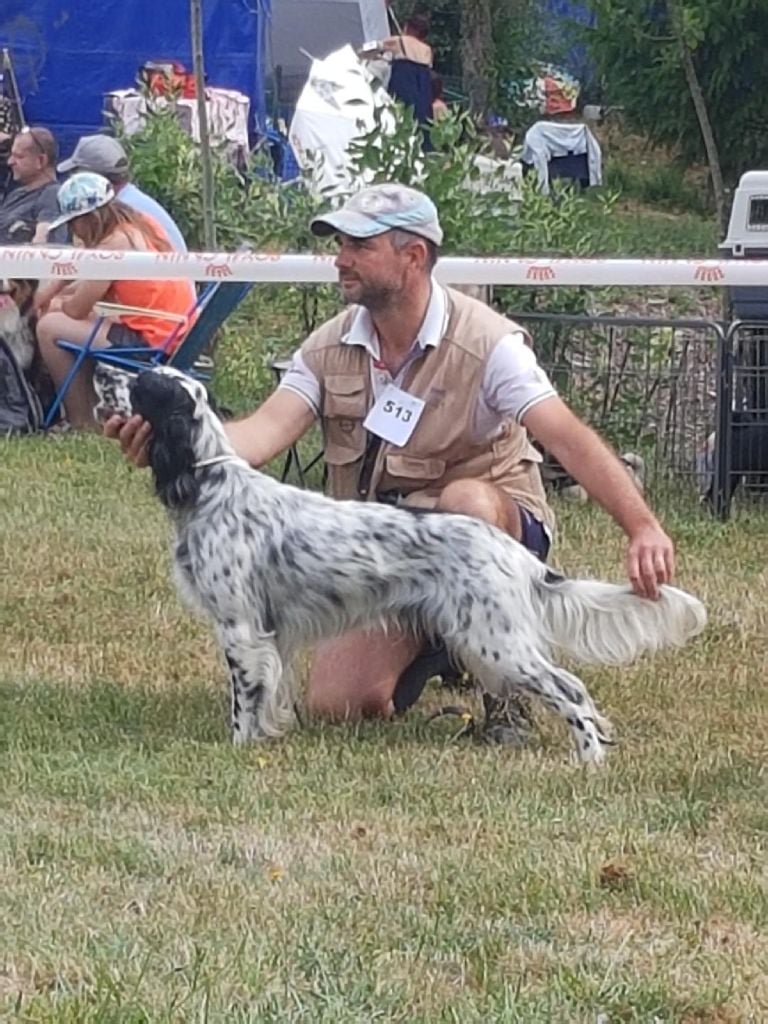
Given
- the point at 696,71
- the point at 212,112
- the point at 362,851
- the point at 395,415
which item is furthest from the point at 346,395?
the point at 696,71

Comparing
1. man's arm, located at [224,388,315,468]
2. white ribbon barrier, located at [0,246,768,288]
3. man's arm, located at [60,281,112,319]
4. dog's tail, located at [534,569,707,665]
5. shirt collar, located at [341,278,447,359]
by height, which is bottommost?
man's arm, located at [60,281,112,319]

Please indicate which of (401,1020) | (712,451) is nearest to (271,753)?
(401,1020)

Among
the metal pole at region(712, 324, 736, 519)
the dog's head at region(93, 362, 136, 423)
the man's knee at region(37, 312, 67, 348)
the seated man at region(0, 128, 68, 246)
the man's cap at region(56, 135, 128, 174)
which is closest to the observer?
the dog's head at region(93, 362, 136, 423)

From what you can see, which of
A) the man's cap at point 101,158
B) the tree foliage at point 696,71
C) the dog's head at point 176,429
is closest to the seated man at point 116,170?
the man's cap at point 101,158

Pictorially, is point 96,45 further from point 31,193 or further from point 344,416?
point 344,416

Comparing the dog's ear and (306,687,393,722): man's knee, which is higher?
the dog's ear

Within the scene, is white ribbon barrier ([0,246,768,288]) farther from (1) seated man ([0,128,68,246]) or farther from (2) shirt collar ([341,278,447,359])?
(1) seated man ([0,128,68,246])

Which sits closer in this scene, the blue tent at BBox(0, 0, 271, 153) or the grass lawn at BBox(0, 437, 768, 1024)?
the grass lawn at BBox(0, 437, 768, 1024)

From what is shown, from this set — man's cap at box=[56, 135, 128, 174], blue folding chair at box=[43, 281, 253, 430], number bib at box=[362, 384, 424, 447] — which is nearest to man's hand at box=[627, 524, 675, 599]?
number bib at box=[362, 384, 424, 447]

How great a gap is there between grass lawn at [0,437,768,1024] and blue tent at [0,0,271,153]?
10.6 meters

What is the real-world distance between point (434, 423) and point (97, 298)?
12.4ft

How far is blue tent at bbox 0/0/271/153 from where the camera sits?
15.8 metres

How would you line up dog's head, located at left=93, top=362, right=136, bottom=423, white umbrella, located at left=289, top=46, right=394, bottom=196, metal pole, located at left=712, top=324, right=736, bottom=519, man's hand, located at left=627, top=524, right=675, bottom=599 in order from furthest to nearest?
white umbrella, located at left=289, top=46, right=394, bottom=196
metal pole, located at left=712, top=324, right=736, bottom=519
dog's head, located at left=93, top=362, right=136, bottom=423
man's hand, located at left=627, top=524, right=675, bottom=599

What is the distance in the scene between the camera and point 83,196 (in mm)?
8047
